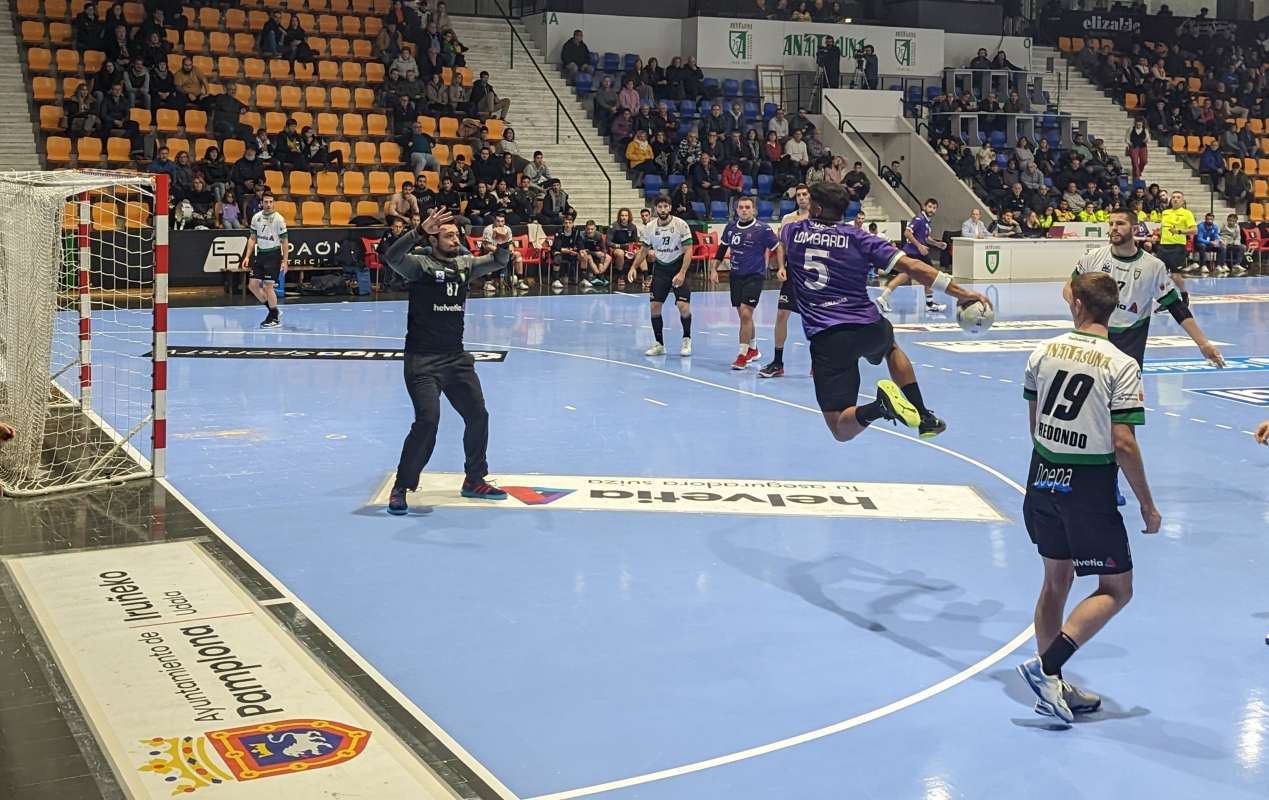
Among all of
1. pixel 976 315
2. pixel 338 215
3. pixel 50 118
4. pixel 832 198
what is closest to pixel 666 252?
pixel 832 198

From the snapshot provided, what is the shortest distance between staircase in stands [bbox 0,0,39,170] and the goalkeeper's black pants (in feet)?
57.6

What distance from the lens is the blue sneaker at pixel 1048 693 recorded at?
579 centimetres

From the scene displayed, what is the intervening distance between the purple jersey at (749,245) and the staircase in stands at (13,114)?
14.6 meters

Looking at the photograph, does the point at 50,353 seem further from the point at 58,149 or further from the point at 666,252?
the point at 58,149

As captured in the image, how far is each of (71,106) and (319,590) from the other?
2058 centimetres

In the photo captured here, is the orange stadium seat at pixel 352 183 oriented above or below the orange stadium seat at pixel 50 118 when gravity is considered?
below

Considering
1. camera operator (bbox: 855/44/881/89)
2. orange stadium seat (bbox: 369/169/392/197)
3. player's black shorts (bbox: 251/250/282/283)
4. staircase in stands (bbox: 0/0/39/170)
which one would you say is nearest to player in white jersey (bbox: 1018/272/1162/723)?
player's black shorts (bbox: 251/250/282/283)

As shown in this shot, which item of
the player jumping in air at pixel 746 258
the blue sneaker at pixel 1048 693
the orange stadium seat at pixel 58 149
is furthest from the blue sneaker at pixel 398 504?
the orange stadium seat at pixel 58 149

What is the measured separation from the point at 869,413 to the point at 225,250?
1804 centimetres

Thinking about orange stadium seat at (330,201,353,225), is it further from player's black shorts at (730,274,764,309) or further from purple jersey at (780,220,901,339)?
purple jersey at (780,220,901,339)

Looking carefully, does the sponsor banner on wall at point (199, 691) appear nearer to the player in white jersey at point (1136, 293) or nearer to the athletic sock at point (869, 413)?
the athletic sock at point (869, 413)

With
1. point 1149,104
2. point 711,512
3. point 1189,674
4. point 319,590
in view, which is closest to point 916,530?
point 711,512

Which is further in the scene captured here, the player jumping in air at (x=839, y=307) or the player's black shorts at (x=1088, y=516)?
the player jumping in air at (x=839, y=307)

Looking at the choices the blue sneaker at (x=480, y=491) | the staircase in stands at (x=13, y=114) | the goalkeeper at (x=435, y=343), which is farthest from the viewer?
the staircase in stands at (x=13, y=114)
